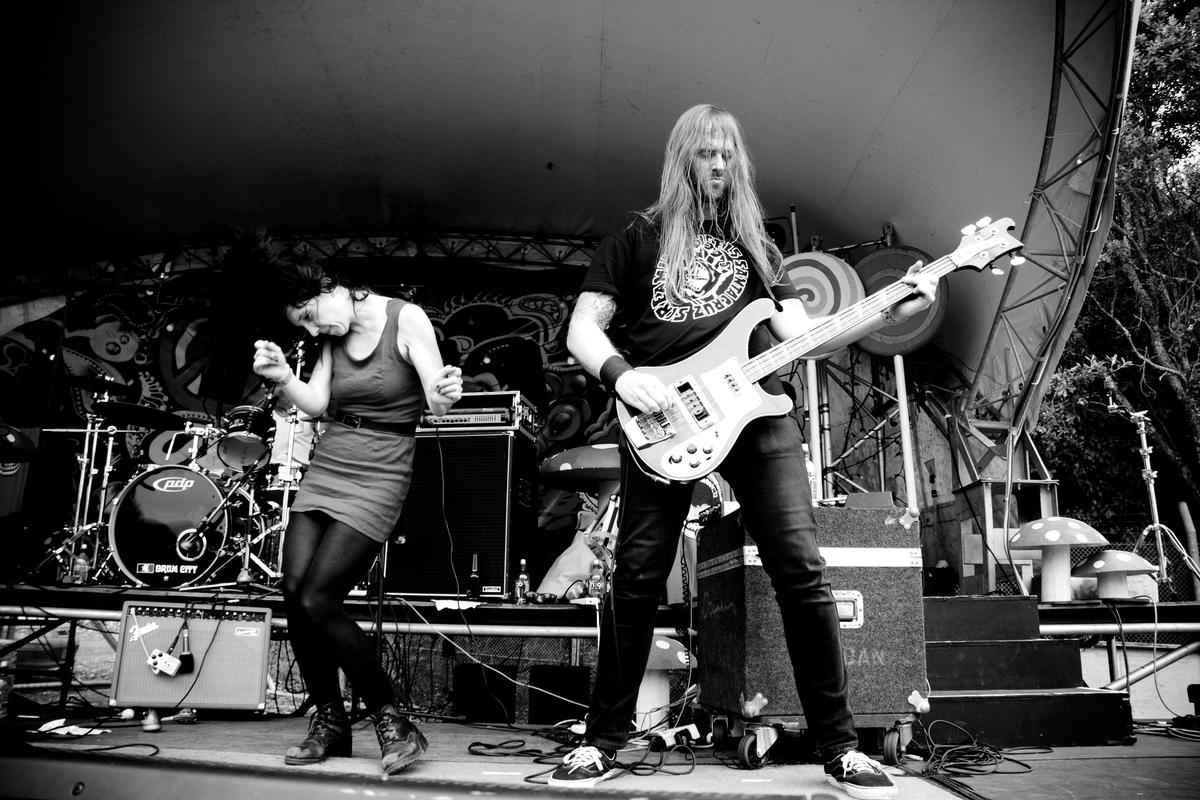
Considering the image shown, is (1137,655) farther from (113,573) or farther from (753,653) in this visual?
(113,573)

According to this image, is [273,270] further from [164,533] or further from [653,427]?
[164,533]

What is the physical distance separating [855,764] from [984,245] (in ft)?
5.41

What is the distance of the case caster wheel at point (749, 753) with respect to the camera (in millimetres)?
2527

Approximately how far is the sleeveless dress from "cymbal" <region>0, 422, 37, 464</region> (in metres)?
3.73

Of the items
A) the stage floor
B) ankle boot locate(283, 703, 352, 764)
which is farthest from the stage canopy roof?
ankle boot locate(283, 703, 352, 764)

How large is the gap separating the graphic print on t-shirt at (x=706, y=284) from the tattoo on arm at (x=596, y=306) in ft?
0.43

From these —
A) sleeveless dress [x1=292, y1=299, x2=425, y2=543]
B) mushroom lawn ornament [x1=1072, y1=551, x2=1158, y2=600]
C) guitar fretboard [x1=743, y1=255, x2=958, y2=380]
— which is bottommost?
mushroom lawn ornament [x1=1072, y1=551, x2=1158, y2=600]

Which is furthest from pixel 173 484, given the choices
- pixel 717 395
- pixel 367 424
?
pixel 717 395

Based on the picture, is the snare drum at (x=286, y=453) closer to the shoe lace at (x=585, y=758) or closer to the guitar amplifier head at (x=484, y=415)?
the guitar amplifier head at (x=484, y=415)

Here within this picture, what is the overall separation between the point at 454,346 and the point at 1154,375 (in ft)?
43.1

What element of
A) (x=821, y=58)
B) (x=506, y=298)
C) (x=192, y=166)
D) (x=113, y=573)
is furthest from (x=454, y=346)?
(x=821, y=58)

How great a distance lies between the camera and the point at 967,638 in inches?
137

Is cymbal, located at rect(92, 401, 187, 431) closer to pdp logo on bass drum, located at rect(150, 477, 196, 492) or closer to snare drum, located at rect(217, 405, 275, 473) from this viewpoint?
snare drum, located at rect(217, 405, 275, 473)

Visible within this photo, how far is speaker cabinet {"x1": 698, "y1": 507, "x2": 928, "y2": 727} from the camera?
257 centimetres
